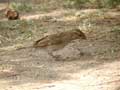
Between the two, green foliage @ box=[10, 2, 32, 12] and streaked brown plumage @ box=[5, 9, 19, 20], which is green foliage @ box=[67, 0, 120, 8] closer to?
green foliage @ box=[10, 2, 32, 12]

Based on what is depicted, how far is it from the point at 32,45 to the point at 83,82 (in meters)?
3.62

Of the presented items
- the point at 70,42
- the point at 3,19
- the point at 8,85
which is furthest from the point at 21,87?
the point at 3,19

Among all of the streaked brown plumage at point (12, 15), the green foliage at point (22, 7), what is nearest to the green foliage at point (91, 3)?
the green foliage at point (22, 7)

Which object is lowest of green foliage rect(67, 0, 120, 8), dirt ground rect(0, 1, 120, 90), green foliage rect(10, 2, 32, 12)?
green foliage rect(10, 2, 32, 12)

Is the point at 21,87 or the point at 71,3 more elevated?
the point at 21,87

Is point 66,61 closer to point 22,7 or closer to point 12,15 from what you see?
point 12,15

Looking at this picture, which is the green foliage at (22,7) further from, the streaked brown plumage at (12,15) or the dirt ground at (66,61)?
the dirt ground at (66,61)

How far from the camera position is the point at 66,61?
884 centimetres

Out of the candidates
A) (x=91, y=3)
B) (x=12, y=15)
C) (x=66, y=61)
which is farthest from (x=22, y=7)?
(x=66, y=61)

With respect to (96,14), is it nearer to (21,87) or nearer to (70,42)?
(70,42)

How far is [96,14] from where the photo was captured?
15047mm

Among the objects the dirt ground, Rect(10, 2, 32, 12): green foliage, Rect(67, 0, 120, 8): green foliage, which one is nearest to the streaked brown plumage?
the dirt ground

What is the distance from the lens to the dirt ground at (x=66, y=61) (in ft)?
23.3

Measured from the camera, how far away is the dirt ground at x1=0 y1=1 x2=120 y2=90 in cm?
711
